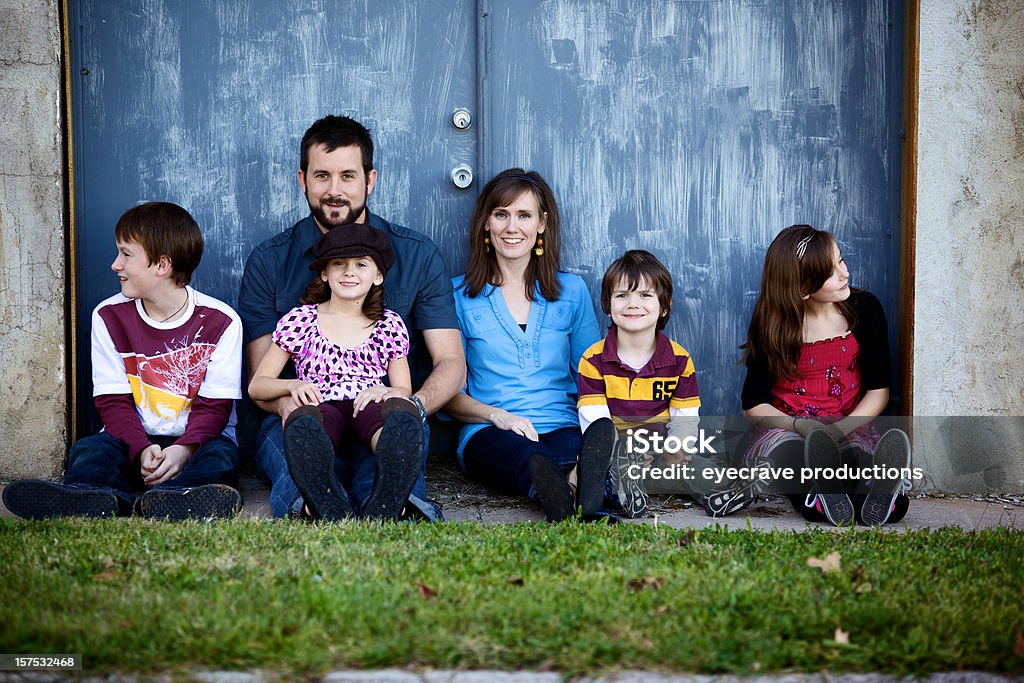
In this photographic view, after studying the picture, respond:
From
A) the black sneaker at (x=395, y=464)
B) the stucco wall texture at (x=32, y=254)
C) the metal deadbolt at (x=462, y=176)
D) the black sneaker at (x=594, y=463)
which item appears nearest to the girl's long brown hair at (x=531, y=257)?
the metal deadbolt at (x=462, y=176)

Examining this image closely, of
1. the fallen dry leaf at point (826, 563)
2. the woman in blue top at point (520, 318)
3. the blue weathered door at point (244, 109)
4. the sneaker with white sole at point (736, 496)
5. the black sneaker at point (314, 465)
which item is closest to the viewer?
the fallen dry leaf at point (826, 563)

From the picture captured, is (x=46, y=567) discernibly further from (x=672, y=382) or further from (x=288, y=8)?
(x=288, y=8)

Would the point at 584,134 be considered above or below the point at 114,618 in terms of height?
above

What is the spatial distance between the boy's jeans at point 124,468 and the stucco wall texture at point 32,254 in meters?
0.35

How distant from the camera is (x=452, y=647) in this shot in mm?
2531

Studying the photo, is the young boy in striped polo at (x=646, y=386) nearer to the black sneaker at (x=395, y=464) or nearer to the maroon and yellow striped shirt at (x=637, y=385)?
the maroon and yellow striped shirt at (x=637, y=385)

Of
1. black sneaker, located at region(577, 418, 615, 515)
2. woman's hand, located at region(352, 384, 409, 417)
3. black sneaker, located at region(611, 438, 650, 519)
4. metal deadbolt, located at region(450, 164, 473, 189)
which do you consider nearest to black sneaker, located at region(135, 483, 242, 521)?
woman's hand, located at region(352, 384, 409, 417)

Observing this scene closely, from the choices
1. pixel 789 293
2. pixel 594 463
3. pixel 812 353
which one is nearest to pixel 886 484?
pixel 812 353

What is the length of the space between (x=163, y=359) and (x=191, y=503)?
0.79 m

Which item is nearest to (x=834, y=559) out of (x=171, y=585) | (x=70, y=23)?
(x=171, y=585)

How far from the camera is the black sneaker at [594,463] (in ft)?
12.6

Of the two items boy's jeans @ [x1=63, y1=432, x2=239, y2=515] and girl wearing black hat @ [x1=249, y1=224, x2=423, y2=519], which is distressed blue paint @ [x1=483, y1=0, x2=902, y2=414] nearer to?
girl wearing black hat @ [x1=249, y1=224, x2=423, y2=519]

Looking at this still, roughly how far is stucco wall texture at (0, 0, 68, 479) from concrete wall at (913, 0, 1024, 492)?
3.79 m

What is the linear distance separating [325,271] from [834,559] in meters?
2.38
